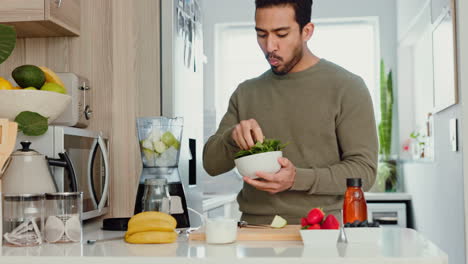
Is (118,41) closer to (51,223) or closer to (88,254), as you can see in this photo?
(51,223)

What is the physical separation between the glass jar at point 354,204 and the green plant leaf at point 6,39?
0.89 meters

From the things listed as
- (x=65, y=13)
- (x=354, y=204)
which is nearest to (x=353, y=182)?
(x=354, y=204)

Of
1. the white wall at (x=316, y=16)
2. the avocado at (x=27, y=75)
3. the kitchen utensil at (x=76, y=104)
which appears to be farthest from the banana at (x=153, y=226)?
the white wall at (x=316, y=16)

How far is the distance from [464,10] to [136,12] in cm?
120

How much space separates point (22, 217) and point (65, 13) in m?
1.03

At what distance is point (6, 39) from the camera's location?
5.28ft

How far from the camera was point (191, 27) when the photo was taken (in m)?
2.89

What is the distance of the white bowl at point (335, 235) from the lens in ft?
4.47

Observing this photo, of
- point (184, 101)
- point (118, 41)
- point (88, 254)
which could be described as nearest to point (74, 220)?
point (88, 254)

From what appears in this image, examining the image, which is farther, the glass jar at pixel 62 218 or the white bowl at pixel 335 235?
the glass jar at pixel 62 218

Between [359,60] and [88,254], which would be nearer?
[88,254]

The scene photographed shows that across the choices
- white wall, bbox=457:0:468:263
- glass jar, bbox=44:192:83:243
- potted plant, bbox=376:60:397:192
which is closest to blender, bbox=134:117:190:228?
glass jar, bbox=44:192:83:243

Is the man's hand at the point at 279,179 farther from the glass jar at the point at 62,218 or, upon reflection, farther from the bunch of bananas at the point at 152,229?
the glass jar at the point at 62,218

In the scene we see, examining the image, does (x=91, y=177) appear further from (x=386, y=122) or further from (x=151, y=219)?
(x=386, y=122)
